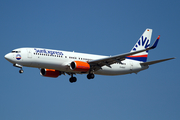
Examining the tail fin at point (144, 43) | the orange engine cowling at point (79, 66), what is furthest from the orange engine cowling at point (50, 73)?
the tail fin at point (144, 43)

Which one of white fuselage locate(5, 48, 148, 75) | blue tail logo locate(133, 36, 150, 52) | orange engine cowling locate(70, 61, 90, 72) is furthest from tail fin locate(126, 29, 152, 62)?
orange engine cowling locate(70, 61, 90, 72)

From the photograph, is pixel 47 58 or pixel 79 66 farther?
pixel 79 66

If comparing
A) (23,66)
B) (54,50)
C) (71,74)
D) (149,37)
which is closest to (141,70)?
(149,37)

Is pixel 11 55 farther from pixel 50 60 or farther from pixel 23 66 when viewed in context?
pixel 50 60

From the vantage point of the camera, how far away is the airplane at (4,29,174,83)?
4778 cm

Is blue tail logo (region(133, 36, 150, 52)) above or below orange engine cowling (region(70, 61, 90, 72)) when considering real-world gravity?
above

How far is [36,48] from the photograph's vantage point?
49.4m

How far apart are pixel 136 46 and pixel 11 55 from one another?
26759 millimetres

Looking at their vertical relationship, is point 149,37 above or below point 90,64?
above

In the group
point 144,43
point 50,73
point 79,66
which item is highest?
point 144,43

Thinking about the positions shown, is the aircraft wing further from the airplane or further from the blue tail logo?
the blue tail logo

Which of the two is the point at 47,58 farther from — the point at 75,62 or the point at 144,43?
the point at 144,43

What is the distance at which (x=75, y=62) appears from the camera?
5028 centimetres

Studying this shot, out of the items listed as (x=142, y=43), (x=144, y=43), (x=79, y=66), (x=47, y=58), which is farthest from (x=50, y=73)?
(x=144, y=43)
